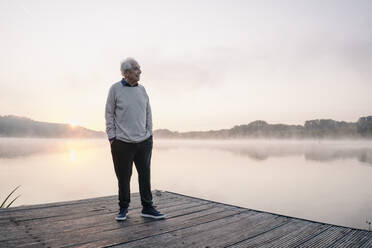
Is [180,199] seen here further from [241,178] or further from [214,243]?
[241,178]

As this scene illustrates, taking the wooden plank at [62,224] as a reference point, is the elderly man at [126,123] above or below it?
above

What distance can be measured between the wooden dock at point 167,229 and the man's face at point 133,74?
1.67 m

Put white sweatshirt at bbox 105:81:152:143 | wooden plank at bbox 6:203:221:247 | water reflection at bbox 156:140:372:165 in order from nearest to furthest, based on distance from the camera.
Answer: wooden plank at bbox 6:203:221:247 → white sweatshirt at bbox 105:81:152:143 → water reflection at bbox 156:140:372:165

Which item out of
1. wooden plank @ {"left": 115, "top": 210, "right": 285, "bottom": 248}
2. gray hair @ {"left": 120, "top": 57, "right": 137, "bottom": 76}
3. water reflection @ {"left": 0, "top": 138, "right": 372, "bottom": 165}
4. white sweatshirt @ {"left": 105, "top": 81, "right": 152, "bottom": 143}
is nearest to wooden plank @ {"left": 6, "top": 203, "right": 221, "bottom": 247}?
wooden plank @ {"left": 115, "top": 210, "right": 285, "bottom": 248}

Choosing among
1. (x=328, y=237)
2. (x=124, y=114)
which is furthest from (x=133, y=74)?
(x=328, y=237)

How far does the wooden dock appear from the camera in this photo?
8.23ft

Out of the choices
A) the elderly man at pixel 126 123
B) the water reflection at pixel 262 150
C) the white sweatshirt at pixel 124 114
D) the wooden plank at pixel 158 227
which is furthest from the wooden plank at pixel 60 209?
the water reflection at pixel 262 150

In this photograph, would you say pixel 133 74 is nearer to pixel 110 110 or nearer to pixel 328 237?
pixel 110 110

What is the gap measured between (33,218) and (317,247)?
10.2 ft

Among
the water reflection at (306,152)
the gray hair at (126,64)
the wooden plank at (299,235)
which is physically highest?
the gray hair at (126,64)

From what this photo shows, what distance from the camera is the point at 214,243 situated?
8.25ft

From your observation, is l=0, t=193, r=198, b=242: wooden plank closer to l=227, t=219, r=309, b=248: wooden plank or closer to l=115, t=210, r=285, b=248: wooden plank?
l=115, t=210, r=285, b=248: wooden plank

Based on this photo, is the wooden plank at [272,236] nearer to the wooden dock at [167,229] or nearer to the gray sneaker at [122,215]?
the wooden dock at [167,229]

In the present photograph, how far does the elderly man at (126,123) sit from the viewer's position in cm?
319
